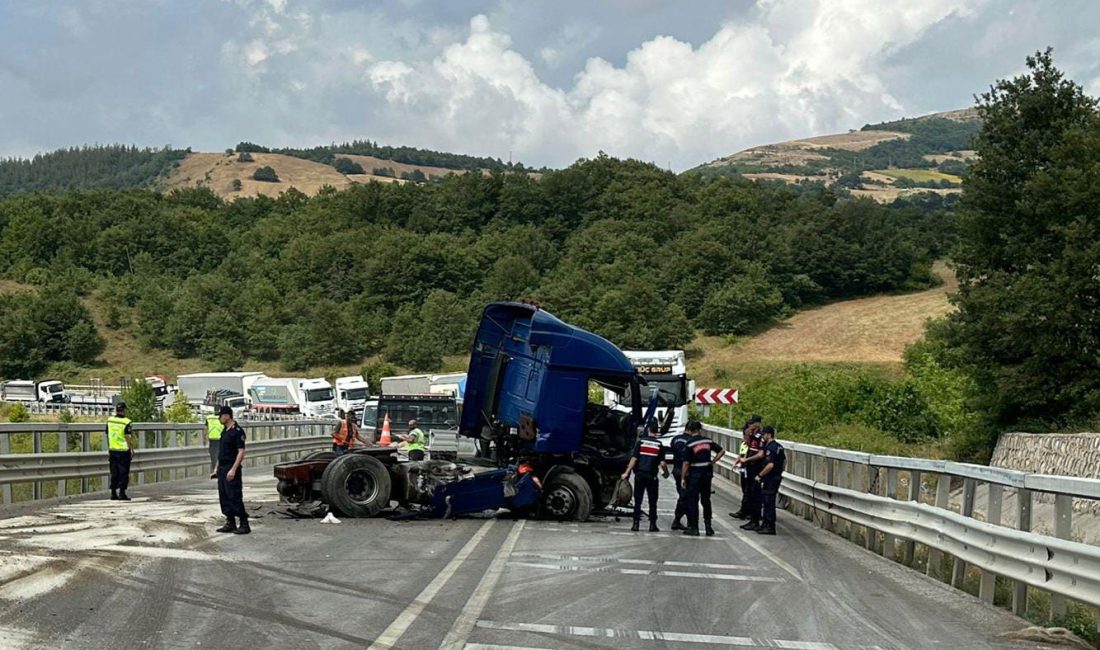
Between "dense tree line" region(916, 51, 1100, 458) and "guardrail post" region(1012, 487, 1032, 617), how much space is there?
19.4 metres

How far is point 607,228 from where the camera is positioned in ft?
392

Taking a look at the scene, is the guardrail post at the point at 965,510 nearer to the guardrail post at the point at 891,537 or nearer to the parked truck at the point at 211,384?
the guardrail post at the point at 891,537

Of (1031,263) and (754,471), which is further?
(1031,263)

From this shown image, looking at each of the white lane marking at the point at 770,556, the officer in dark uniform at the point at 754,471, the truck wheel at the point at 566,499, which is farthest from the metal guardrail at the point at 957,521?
the truck wheel at the point at 566,499

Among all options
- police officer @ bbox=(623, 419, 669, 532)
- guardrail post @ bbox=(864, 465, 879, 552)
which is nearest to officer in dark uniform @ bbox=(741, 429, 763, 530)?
police officer @ bbox=(623, 419, 669, 532)

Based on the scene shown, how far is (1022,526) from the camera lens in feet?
33.0

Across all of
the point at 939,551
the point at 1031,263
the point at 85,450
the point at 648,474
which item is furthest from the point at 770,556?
the point at 1031,263

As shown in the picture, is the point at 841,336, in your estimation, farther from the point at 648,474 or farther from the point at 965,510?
the point at 965,510

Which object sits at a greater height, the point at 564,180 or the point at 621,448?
the point at 564,180

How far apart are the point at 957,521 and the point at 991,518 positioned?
2.34 feet

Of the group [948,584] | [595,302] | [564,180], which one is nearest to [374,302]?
[595,302]

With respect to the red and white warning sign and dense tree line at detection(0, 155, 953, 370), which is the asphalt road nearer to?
the red and white warning sign

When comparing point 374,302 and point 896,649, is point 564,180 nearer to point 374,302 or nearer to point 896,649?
point 374,302

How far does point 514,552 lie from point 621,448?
569cm
